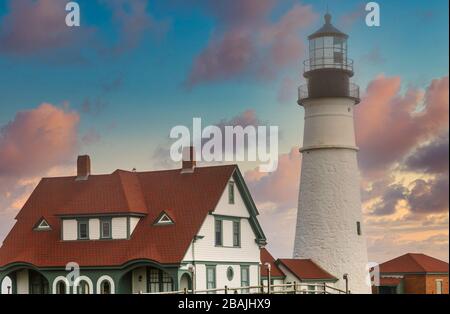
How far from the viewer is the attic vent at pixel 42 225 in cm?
3750

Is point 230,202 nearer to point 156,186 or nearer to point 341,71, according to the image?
point 156,186

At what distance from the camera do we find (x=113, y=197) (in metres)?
36.0

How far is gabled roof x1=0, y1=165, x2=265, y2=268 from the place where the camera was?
34.2 metres

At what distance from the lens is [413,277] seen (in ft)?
160

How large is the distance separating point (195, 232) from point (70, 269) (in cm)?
524

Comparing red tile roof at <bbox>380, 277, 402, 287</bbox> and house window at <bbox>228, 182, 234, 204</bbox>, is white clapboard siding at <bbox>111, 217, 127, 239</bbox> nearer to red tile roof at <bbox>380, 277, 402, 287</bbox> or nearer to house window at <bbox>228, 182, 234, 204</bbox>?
house window at <bbox>228, 182, 234, 204</bbox>

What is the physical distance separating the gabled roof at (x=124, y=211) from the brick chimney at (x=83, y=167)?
30cm

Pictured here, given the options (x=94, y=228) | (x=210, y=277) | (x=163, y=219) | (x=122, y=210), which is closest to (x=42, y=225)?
(x=94, y=228)

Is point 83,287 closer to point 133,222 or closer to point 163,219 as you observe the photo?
point 133,222

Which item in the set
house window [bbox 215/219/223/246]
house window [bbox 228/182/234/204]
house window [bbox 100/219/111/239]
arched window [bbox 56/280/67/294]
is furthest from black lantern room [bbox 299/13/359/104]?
arched window [bbox 56/280/67/294]

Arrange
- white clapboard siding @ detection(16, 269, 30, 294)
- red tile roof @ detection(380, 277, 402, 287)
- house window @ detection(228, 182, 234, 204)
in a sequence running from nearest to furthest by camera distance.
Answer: white clapboard siding @ detection(16, 269, 30, 294) → house window @ detection(228, 182, 234, 204) → red tile roof @ detection(380, 277, 402, 287)

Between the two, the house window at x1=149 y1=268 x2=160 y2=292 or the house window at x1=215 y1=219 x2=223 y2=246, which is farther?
the house window at x1=215 y1=219 x2=223 y2=246

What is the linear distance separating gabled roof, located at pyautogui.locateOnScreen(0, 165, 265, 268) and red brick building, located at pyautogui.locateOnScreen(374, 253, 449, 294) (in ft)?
43.9
